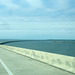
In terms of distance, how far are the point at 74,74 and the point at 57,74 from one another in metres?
0.89

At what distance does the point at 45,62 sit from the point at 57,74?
5.04 m

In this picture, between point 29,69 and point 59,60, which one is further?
point 59,60

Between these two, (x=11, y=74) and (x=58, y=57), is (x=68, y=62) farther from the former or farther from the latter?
(x=11, y=74)

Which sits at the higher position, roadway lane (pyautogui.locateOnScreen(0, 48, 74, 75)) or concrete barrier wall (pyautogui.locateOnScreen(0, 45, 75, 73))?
concrete barrier wall (pyautogui.locateOnScreen(0, 45, 75, 73))

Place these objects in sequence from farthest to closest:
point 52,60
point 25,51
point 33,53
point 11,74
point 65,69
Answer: point 25,51, point 33,53, point 52,60, point 65,69, point 11,74

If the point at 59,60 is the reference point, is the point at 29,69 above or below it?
below

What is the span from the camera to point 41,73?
10.4 m

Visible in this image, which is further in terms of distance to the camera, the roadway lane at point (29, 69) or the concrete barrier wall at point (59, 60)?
the concrete barrier wall at point (59, 60)

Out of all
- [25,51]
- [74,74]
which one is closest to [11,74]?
[74,74]

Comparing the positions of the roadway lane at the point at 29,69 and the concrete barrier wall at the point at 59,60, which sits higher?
the concrete barrier wall at the point at 59,60

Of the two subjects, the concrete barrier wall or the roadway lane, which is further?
the concrete barrier wall

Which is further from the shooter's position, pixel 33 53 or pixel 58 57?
pixel 33 53

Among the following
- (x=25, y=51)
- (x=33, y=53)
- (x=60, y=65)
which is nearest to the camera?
(x=60, y=65)

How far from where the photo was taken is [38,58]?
56.5 feet
